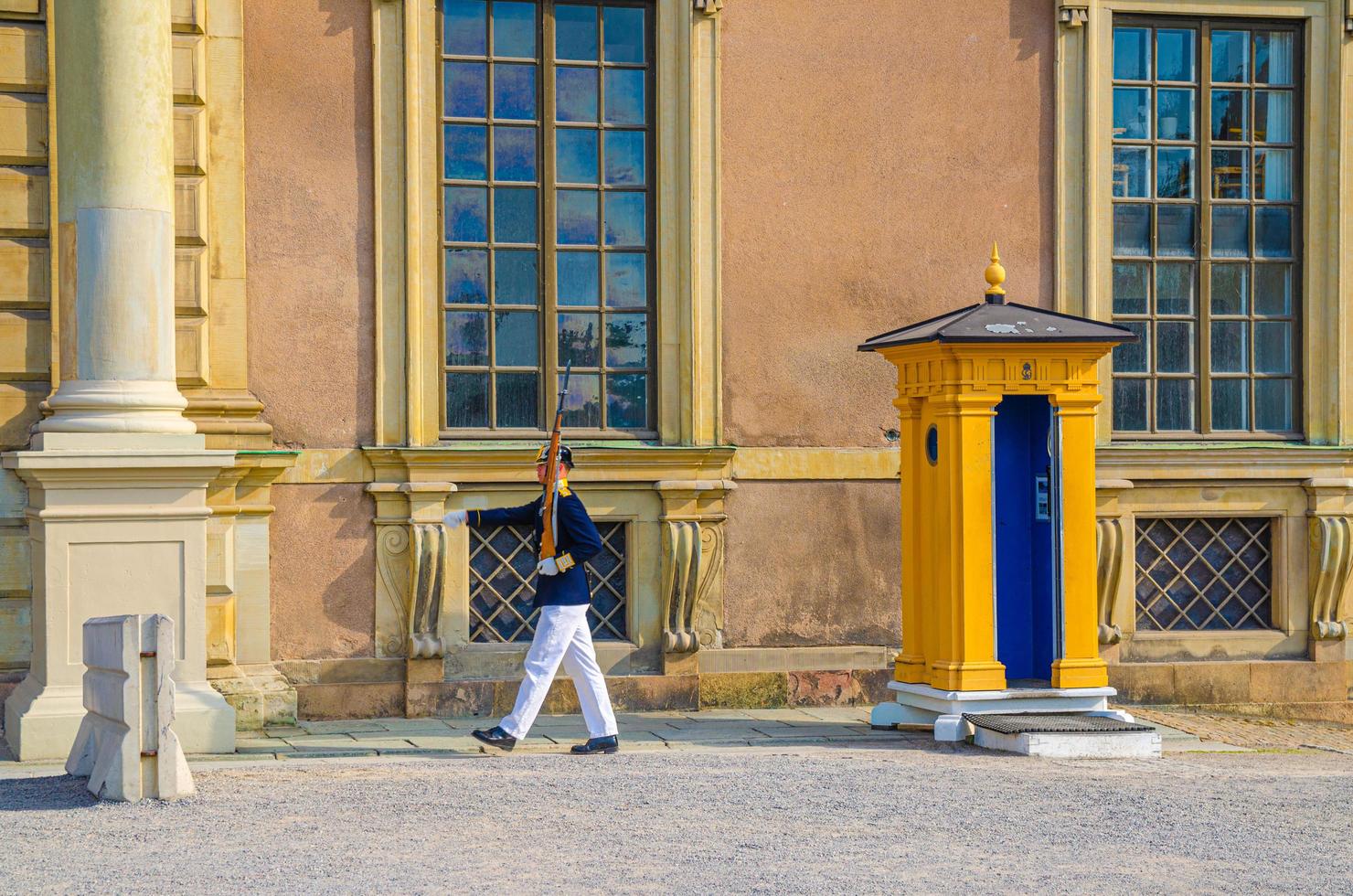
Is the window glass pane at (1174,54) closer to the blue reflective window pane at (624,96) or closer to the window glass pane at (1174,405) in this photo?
the window glass pane at (1174,405)

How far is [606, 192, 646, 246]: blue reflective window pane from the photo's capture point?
11922 millimetres

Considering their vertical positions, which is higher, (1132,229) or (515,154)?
(515,154)

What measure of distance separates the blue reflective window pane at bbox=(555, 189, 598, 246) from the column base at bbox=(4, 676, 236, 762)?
388cm

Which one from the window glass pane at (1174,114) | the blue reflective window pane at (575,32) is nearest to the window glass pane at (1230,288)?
the window glass pane at (1174,114)

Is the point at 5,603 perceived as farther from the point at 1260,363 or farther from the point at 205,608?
the point at 1260,363

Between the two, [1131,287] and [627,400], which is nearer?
[627,400]

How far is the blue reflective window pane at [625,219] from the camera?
11922 mm

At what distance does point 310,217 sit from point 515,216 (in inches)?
53.3

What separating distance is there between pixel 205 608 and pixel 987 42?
6.43 metres

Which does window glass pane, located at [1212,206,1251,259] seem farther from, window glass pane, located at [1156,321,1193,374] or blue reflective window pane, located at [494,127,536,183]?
blue reflective window pane, located at [494,127,536,183]

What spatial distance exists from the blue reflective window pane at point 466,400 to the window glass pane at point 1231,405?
5.23 meters

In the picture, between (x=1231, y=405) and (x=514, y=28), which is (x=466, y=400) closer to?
(x=514, y=28)

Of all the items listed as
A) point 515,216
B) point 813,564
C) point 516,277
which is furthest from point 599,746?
point 515,216

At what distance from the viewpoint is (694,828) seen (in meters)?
→ 7.54
